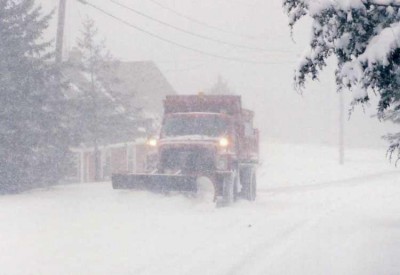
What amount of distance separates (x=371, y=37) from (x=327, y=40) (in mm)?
493

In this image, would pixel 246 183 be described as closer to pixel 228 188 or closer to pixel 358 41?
pixel 228 188

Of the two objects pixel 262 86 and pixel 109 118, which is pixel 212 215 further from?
pixel 262 86

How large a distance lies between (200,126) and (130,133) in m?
14.3

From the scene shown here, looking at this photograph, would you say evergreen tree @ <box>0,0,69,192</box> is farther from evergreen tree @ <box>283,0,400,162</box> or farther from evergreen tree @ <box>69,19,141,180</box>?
evergreen tree @ <box>283,0,400,162</box>

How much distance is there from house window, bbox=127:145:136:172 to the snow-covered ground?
69.4 ft

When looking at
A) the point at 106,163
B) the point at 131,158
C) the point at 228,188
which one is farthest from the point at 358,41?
the point at 131,158

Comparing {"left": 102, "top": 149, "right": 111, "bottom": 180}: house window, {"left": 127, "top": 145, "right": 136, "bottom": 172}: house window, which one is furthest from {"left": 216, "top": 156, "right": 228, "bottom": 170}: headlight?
{"left": 127, "top": 145, "right": 136, "bottom": 172}: house window

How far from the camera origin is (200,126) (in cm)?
1656

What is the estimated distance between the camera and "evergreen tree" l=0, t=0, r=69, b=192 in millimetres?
17375

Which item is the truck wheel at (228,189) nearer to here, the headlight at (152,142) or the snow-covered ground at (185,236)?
the snow-covered ground at (185,236)

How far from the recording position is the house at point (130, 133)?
30.4 m

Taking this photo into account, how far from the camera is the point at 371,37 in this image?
591 centimetres

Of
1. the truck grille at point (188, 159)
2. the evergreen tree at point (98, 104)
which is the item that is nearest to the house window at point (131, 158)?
the evergreen tree at point (98, 104)

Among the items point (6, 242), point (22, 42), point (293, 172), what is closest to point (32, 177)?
point (22, 42)
